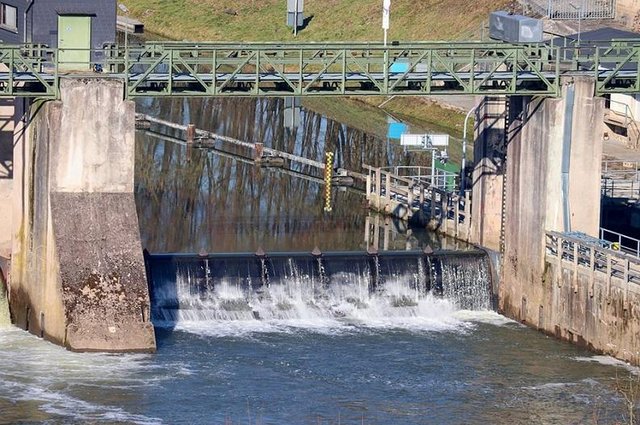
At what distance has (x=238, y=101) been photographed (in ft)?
318

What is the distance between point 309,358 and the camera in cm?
5150

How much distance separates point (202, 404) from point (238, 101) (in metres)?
51.8

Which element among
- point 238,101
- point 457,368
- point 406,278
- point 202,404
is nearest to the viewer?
point 202,404

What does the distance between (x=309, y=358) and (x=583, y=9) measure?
53.3 meters

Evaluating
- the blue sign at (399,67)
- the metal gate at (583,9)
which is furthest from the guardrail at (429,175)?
the metal gate at (583,9)

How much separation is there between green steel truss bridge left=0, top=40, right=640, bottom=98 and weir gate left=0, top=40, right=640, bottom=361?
7cm

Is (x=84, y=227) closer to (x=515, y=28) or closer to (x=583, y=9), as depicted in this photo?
(x=515, y=28)

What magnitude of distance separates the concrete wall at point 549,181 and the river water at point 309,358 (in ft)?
4.30

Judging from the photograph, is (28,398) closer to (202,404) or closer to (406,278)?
(202,404)

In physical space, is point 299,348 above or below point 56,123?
below

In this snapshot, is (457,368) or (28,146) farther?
(28,146)

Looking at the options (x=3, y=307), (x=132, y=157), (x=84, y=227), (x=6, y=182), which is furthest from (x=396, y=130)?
(x=84, y=227)

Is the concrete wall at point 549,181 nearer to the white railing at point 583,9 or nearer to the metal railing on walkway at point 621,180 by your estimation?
the metal railing on walkway at point 621,180

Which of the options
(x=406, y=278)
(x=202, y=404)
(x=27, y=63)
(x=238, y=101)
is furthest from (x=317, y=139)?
(x=202, y=404)
